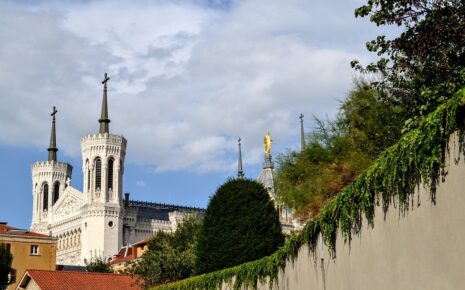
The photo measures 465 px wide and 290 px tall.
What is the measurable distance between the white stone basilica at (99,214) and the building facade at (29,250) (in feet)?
101

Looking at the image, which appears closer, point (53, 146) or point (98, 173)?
point (98, 173)

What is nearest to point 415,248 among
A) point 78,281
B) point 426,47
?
point 426,47

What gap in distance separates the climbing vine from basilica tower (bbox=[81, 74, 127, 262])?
81.5m

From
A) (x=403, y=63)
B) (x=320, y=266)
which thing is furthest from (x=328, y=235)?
(x=403, y=63)

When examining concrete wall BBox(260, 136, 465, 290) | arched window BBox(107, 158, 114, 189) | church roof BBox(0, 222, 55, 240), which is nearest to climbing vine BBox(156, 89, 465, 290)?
concrete wall BBox(260, 136, 465, 290)

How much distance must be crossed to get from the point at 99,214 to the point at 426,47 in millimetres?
85776

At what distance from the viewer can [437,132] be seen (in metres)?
11.7

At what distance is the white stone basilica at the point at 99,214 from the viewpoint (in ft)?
327

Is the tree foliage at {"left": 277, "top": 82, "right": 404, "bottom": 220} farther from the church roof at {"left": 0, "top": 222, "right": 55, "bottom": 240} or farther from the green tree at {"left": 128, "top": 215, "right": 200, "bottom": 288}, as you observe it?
the church roof at {"left": 0, "top": 222, "right": 55, "bottom": 240}

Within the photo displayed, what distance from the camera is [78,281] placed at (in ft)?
156

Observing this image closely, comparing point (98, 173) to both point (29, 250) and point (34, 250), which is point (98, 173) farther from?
point (29, 250)

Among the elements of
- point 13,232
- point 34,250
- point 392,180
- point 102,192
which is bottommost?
point 392,180

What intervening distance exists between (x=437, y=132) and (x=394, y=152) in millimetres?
1453

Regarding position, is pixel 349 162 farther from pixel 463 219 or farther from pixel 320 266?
pixel 463 219
